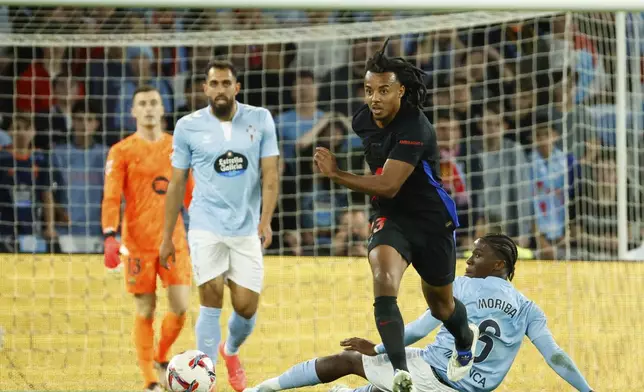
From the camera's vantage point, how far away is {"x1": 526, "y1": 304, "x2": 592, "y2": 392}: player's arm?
6.24 meters

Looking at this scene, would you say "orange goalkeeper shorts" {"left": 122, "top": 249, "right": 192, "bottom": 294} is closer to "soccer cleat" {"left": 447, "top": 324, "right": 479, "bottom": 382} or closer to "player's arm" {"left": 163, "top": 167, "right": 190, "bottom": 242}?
"player's arm" {"left": 163, "top": 167, "right": 190, "bottom": 242}

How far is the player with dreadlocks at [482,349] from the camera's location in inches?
249

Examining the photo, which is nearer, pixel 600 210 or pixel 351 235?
pixel 600 210

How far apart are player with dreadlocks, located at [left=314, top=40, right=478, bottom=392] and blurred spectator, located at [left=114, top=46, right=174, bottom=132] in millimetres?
5845

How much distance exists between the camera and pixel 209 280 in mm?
7469

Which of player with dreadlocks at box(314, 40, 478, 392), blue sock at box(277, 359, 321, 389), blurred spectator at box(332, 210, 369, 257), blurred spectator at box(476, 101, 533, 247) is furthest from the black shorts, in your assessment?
blurred spectator at box(476, 101, 533, 247)

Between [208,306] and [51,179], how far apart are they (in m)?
4.42

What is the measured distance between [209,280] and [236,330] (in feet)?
1.43

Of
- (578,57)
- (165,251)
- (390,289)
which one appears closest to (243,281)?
(165,251)

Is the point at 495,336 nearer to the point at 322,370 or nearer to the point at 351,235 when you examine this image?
the point at 322,370

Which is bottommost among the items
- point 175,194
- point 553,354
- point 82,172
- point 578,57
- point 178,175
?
point 553,354

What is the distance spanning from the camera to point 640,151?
11594 millimetres

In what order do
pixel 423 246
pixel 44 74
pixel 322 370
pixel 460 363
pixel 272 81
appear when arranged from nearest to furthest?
pixel 423 246 → pixel 460 363 → pixel 322 370 → pixel 272 81 → pixel 44 74

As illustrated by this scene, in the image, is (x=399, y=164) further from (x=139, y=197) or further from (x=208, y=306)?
(x=139, y=197)
